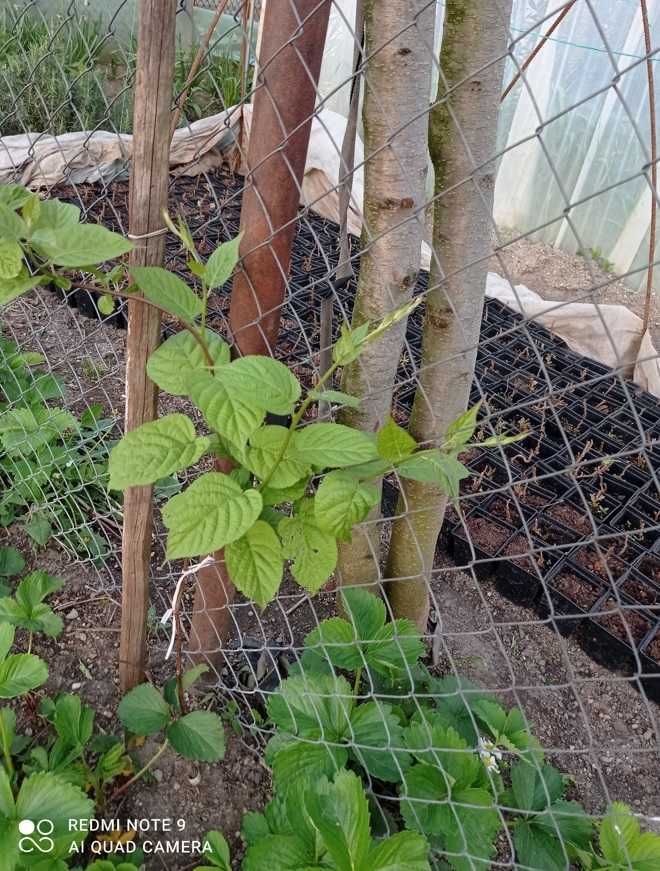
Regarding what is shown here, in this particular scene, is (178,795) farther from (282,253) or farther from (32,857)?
(282,253)

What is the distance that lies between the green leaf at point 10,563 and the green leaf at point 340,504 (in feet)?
3.66

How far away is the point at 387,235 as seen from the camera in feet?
3.36

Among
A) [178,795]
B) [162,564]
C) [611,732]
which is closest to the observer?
[178,795]

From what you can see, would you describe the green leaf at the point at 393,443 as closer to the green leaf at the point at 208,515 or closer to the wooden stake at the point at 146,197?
the green leaf at the point at 208,515

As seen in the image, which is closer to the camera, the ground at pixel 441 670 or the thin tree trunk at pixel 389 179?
the thin tree trunk at pixel 389 179

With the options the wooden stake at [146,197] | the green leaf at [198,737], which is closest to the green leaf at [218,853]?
the green leaf at [198,737]

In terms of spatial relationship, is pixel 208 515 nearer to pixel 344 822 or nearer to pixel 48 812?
pixel 344 822

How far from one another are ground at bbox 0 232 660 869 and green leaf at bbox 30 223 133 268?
0.86 m

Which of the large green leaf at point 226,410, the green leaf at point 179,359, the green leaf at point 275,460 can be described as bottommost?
the green leaf at point 275,460

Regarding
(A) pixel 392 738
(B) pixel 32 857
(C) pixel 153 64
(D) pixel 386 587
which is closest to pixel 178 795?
A: (B) pixel 32 857

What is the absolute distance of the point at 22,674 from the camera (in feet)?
3.74

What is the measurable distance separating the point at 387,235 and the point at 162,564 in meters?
1.14

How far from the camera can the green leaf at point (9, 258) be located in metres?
0.77

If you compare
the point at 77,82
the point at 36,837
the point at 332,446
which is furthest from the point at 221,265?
the point at 77,82
